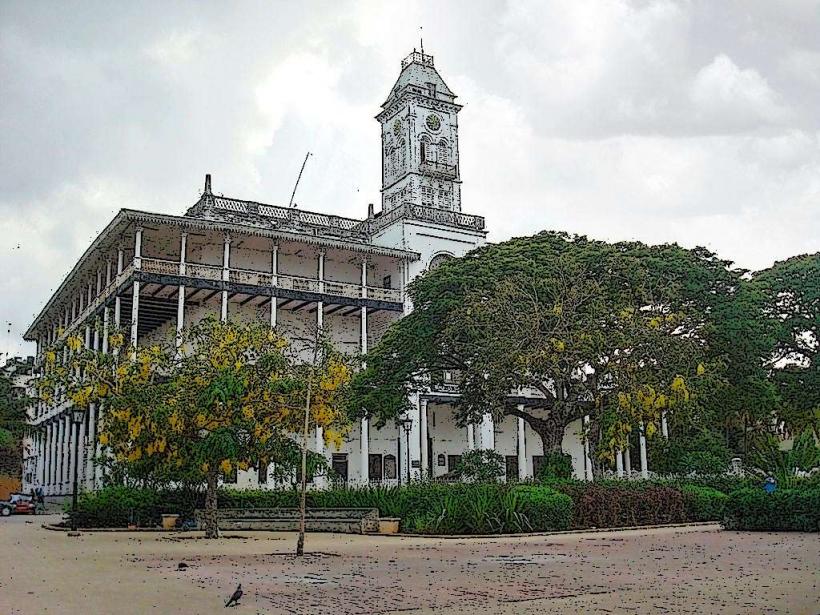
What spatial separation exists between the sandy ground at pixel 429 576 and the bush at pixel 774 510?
928 millimetres

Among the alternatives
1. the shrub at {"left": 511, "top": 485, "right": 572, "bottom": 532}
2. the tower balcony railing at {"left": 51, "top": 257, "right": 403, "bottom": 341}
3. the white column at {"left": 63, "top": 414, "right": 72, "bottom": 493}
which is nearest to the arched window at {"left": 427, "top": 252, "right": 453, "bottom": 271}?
the tower balcony railing at {"left": 51, "top": 257, "right": 403, "bottom": 341}

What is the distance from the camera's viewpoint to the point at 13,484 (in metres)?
55.6

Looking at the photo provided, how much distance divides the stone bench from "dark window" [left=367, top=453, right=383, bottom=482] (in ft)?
46.3

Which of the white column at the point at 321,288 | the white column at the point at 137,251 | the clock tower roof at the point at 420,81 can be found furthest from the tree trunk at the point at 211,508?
the clock tower roof at the point at 420,81

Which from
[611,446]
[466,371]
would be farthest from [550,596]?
[466,371]

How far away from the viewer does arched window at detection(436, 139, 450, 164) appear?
4384 cm

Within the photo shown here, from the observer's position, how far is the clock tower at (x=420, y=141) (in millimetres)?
42844

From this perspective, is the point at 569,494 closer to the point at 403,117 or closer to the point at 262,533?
the point at 262,533

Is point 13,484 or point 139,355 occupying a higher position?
point 139,355

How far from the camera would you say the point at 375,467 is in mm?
38750

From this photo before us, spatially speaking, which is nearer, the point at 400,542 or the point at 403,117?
the point at 400,542

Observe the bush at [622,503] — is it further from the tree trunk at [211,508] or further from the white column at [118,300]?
the white column at [118,300]

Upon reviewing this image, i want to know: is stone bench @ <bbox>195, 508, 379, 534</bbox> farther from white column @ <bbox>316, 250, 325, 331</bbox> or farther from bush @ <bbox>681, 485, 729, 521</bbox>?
white column @ <bbox>316, 250, 325, 331</bbox>

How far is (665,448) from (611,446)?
14.1 m
